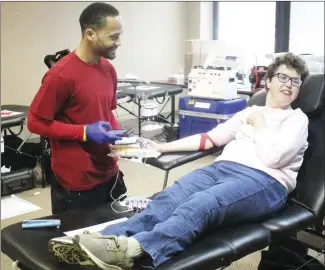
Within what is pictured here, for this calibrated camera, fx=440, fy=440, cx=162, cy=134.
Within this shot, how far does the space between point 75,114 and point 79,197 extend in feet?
1.19

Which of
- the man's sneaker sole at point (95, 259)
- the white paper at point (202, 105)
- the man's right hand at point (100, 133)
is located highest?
the man's right hand at point (100, 133)

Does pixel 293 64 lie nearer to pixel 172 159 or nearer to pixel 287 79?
pixel 287 79

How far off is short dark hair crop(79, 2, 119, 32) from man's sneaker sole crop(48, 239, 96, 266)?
83 centimetres

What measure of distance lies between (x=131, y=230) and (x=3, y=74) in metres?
3.57

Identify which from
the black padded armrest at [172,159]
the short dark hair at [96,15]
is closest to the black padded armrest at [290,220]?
the black padded armrest at [172,159]

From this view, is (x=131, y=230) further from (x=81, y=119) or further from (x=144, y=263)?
(x=81, y=119)

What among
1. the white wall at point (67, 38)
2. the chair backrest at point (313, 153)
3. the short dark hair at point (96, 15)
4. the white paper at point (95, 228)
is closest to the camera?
the white paper at point (95, 228)

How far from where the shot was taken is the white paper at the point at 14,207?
301 cm

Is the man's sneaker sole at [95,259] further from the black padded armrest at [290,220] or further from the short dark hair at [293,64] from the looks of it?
the short dark hair at [293,64]

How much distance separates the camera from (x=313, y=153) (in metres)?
1.95

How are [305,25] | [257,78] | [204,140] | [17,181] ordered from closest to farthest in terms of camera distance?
[204,140], [17,181], [257,78], [305,25]

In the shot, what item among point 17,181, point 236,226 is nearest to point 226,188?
point 236,226

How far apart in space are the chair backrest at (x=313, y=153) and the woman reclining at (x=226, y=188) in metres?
0.08

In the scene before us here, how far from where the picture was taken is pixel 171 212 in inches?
63.9
